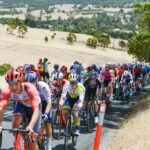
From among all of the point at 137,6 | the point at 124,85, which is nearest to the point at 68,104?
the point at 124,85

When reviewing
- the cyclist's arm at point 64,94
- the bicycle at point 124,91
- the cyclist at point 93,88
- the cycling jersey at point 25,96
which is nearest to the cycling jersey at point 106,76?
the bicycle at point 124,91

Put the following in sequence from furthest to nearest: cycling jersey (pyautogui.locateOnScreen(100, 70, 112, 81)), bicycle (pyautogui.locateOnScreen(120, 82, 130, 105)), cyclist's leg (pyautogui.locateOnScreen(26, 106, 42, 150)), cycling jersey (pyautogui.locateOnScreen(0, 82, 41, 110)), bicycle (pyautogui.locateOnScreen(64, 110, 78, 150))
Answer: bicycle (pyautogui.locateOnScreen(120, 82, 130, 105)), cycling jersey (pyautogui.locateOnScreen(100, 70, 112, 81)), bicycle (pyautogui.locateOnScreen(64, 110, 78, 150)), cyclist's leg (pyautogui.locateOnScreen(26, 106, 42, 150)), cycling jersey (pyautogui.locateOnScreen(0, 82, 41, 110))

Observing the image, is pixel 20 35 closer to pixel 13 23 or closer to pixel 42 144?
pixel 13 23

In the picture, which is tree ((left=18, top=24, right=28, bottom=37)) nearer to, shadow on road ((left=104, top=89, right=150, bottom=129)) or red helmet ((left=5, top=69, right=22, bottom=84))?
shadow on road ((left=104, top=89, right=150, bottom=129))

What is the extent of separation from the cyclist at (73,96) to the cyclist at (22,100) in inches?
121

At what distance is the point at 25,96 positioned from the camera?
276 inches

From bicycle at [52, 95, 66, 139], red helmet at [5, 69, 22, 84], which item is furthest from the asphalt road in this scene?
red helmet at [5, 69, 22, 84]

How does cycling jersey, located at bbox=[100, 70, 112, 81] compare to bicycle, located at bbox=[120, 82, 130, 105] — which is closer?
cycling jersey, located at bbox=[100, 70, 112, 81]

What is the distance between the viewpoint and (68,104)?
1107 cm

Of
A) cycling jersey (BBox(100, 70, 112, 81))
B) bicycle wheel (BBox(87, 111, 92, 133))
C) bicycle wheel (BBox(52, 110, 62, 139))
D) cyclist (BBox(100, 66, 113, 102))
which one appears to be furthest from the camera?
cycling jersey (BBox(100, 70, 112, 81))

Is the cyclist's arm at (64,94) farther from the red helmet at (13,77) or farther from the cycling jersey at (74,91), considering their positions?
the red helmet at (13,77)

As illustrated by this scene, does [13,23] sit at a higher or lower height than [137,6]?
higher

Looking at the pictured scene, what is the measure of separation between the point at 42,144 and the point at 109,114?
31.8 feet

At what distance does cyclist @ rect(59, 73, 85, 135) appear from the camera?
10664mm
